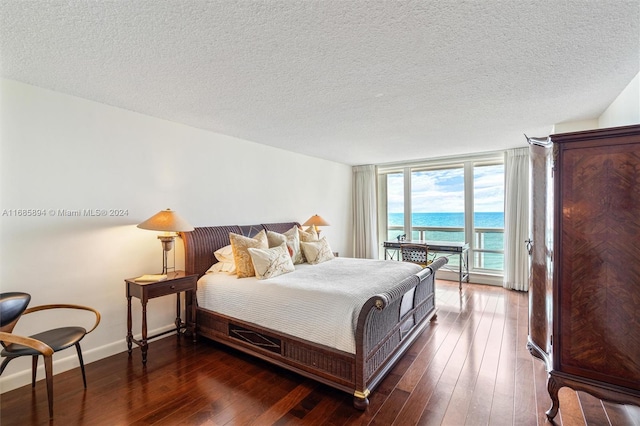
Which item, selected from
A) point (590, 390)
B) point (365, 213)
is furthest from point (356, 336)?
point (365, 213)

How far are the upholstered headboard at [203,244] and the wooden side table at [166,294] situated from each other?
6.6 inches

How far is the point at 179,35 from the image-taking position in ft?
5.63

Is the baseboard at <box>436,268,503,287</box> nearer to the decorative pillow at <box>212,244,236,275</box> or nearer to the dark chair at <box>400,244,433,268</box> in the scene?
the dark chair at <box>400,244,433,268</box>

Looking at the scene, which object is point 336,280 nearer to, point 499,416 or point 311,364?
point 311,364

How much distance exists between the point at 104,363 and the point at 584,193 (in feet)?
13.2

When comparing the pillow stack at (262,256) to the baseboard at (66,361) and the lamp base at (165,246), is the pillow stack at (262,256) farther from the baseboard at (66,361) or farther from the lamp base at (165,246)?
the baseboard at (66,361)

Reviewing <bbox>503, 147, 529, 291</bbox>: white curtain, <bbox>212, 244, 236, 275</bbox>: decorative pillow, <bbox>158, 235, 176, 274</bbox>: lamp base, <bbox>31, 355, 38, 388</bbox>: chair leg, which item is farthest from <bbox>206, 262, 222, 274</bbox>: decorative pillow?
<bbox>503, 147, 529, 291</bbox>: white curtain

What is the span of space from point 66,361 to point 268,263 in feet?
6.27

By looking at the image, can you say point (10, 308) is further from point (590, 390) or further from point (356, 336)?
point (590, 390)

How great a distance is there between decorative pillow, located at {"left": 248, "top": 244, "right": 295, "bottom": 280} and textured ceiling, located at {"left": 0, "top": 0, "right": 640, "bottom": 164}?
1.50 m

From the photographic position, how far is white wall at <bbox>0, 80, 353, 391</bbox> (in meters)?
2.30

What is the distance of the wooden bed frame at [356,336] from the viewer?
206cm

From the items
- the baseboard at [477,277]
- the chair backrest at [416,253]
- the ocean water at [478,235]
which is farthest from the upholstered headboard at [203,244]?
the baseboard at [477,277]

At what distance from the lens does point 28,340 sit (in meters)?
1.80
